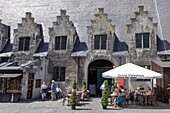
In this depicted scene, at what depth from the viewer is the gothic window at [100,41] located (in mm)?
19906

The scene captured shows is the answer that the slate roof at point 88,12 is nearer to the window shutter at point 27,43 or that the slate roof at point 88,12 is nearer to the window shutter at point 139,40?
the window shutter at point 139,40

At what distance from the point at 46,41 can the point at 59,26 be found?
229 cm

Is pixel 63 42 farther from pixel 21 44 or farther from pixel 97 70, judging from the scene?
pixel 97 70

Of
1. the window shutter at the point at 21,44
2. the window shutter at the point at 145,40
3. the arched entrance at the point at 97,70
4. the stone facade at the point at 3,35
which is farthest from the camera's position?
the stone facade at the point at 3,35

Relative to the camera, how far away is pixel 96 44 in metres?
20.1

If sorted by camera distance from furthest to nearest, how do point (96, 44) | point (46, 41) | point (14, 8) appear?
point (14, 8) → point (46, 41) → point (96, 44)

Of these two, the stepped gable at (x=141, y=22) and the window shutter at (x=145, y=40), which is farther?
the stepped gable at (x=141, y=22)

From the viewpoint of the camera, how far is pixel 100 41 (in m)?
20.1

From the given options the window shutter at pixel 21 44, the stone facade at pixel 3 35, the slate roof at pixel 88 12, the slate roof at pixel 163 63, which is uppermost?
the slate roof at pixel 88 12

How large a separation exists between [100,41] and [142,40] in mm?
4093

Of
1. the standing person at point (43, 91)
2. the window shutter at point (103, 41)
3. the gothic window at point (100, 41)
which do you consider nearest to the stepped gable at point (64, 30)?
the gothic window at point (100, 41)

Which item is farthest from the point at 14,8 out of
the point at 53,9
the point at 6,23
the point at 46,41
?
the point at 46,41

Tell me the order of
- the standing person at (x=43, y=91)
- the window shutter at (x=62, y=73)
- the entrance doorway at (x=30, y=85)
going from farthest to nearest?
the window shutter at (x=62, y=73), the entrance doorway at (x=30, y=85), the standing person at (x=43, y=91)

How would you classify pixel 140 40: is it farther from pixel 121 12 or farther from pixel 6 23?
pixel 6 23
